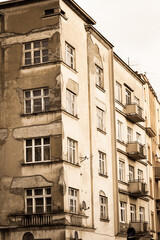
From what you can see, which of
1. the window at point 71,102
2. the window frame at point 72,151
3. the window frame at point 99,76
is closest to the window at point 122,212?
the window frame at point 72,151

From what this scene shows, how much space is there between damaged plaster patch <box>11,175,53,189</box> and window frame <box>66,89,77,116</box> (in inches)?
197

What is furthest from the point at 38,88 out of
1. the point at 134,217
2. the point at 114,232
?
the point at 134,217

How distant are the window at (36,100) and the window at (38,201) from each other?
5.19 meters

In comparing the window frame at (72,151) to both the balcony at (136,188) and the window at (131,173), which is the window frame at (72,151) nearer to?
the balcony at (136,188)

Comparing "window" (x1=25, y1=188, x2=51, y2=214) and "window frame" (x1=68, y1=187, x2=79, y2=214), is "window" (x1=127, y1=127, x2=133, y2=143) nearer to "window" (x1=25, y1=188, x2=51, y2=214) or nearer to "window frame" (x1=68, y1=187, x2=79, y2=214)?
"window frame" (x1=68, y1=187, x2=79, y2=214)

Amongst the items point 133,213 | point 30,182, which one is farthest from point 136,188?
point 30,182

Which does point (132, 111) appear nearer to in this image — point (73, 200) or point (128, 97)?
point (128, 97)

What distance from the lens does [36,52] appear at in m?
36.2

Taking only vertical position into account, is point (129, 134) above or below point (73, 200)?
above

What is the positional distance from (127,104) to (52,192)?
1680 cm

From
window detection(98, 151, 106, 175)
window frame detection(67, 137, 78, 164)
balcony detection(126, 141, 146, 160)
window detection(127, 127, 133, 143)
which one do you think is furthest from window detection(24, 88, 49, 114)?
window detection(127, 127, 133, 143)

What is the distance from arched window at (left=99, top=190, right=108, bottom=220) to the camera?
39.8m

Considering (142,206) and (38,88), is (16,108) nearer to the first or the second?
(38,88)

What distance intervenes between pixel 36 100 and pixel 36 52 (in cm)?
Answer: 324
